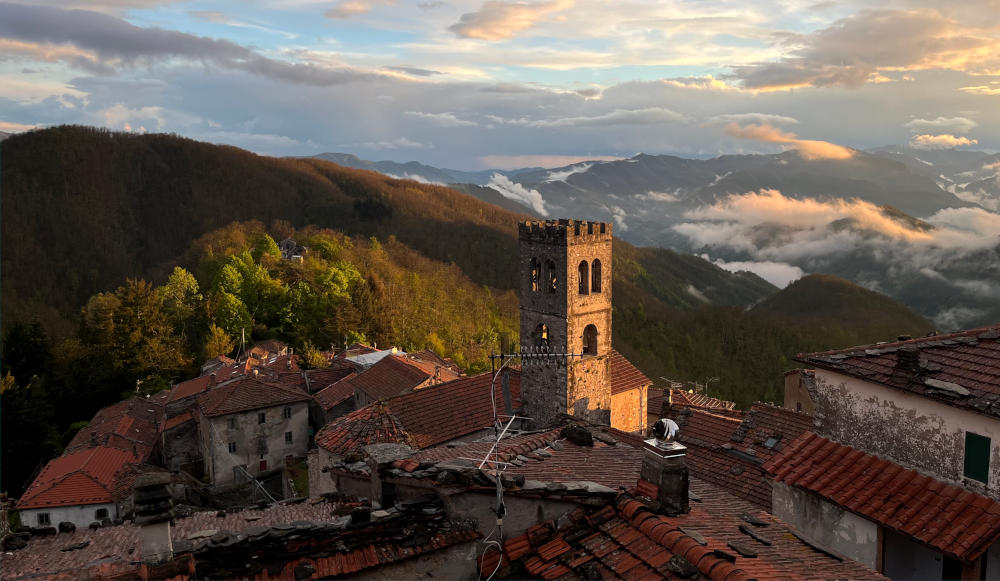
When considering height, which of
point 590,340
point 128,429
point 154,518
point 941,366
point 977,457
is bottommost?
point 128,429

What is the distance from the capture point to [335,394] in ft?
118

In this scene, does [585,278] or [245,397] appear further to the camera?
[245,397]

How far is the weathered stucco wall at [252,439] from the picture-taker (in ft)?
111

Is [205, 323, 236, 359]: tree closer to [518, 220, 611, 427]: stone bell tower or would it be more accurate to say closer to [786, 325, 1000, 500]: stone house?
[518, 220, 611, 427]: stone bell tower

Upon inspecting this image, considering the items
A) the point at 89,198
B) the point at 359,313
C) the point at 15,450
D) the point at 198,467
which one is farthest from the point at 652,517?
the point at 89,198

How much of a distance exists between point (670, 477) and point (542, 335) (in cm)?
1828

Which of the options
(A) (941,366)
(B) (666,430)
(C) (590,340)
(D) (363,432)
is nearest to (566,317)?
(C) (590,340)

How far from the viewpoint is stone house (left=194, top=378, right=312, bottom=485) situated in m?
33.9

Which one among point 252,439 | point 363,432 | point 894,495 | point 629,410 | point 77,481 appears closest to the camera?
point 894,495

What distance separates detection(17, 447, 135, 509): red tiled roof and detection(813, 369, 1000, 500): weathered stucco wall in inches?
1171

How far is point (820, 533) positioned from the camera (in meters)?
10.8

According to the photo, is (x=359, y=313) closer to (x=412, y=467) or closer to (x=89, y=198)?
(x=412, y=467)

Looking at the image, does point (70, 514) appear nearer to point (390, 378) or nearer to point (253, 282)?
point (390, 378)

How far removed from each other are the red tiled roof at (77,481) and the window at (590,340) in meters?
22.0
